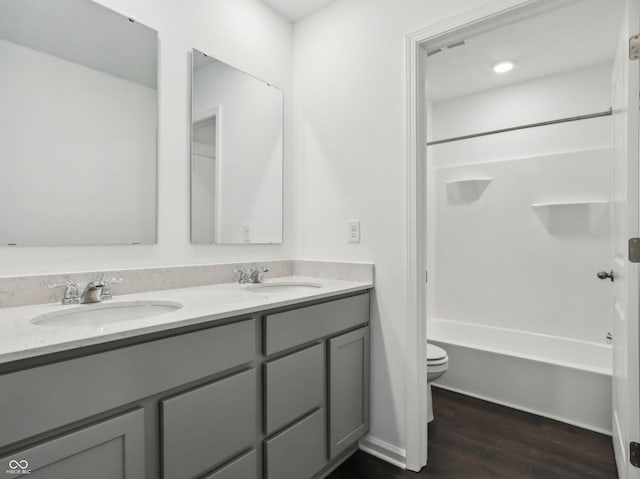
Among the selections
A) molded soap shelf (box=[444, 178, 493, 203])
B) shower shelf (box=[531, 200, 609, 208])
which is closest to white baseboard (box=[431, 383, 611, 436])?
shower shelf (box=[531, 200, 609, 208])

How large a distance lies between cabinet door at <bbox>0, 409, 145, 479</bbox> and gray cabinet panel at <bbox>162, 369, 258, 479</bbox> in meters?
0.08

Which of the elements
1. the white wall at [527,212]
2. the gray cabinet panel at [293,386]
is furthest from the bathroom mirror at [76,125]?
the white wall at [527,212]

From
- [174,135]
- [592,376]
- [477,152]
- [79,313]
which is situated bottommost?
[592,376]

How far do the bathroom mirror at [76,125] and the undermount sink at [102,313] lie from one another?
0.28 m

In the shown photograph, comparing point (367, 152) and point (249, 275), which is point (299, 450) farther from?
point (367, 152)

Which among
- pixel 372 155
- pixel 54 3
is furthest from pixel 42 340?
pixel 372 155

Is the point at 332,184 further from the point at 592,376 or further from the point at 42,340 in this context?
the point at 592,376

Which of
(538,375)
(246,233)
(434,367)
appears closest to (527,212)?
(538,375)

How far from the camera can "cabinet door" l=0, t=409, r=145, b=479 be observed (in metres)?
0.77

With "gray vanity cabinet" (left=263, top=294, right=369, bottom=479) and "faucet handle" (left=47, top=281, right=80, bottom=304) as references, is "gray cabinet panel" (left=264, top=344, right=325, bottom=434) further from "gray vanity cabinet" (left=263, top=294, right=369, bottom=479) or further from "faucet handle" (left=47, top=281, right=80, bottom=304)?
"faucet handle" (left=47, top=281, right=80, bottom=304)

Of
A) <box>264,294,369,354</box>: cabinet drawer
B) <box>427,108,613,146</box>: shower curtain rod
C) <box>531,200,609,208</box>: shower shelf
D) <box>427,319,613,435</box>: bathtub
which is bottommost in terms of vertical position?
<box>427,319,613,435</box>: bathtub

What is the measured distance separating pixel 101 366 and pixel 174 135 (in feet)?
3.65

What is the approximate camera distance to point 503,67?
2.73 metres

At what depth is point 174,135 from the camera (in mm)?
1660
